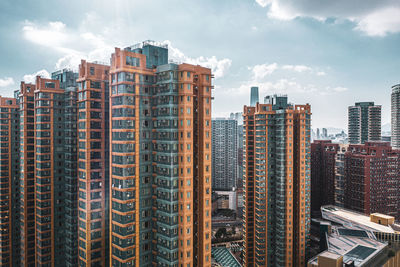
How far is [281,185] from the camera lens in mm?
99375

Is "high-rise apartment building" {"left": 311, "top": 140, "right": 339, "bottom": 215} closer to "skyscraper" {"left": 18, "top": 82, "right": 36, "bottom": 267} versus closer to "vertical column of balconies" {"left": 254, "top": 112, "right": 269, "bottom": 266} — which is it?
"vertical column of balconies" {"left": 254, "top": 112, "right": 269, "bottom": 266}

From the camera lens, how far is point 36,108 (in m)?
77.1

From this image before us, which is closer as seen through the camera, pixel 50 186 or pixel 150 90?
pixel 150 90

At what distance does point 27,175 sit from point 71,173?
22106mm

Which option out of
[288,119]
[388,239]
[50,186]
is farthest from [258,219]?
Result: [50,186]

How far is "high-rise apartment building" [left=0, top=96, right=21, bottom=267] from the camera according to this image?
3556 inches

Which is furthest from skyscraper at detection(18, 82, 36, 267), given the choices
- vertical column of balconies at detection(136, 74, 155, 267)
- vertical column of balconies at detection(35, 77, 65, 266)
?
vertical column of balconies at detection(136, 74, 155, 267)

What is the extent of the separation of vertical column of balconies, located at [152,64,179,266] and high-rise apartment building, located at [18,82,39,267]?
51260mm

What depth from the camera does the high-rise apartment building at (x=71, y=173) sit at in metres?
71.4

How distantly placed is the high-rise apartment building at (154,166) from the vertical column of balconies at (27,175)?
144ft

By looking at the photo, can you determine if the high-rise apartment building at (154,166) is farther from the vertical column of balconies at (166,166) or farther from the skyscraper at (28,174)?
the skyscraper at (28,174)

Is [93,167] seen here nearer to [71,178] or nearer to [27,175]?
[71,178]

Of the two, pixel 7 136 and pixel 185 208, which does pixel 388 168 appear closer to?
pixel 185 208

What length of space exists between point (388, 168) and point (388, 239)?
174ft
